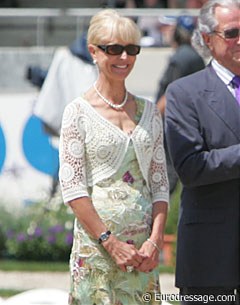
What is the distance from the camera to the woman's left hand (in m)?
4.38

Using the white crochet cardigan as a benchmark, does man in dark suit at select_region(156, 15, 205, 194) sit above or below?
below

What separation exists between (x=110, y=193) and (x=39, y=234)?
4661mm

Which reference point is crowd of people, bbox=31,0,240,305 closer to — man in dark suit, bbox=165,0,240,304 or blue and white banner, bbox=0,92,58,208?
man in dark suit, bbox=165,0,240,304

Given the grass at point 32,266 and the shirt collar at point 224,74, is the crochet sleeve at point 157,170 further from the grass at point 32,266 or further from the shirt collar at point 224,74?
the grass at point 32,266

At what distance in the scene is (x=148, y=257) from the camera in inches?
173

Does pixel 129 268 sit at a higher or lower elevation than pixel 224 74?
lower

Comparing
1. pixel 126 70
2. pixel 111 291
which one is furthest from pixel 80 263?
pixel 126 70

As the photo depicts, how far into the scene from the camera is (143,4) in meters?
14.8

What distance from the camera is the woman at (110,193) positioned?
4.38 m

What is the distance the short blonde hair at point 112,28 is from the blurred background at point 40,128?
146 inches

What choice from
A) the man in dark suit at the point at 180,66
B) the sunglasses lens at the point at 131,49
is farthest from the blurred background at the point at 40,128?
the sunglasses lens at the point at 131,49

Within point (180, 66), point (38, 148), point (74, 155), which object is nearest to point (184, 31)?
point (180, 66)

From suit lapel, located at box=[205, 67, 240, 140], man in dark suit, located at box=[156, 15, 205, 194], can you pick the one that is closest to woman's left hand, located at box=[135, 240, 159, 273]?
suit lapel, located at box=[205, 67, 240, 140]

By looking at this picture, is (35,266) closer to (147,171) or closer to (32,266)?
(32,266)
